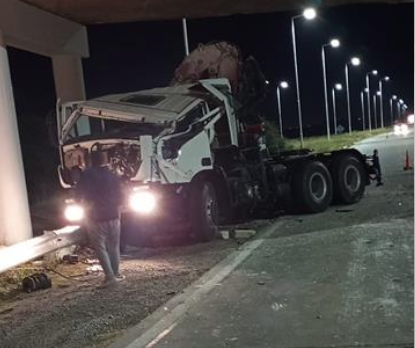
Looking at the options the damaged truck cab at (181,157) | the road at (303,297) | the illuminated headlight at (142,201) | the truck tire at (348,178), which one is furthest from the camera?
the truck tire at (348,178)

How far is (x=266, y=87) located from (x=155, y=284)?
6.66 metres

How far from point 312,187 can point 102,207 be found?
21.5 feet

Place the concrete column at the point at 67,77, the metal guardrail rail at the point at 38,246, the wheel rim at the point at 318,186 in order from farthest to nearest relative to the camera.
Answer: the concrete column at the point at 67,77 < the wheel rim at the point at 318,186 < the metal guardrail rail at the point at 38,246

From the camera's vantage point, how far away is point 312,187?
46.1 feet

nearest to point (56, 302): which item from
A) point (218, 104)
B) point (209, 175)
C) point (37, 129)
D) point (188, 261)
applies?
point (188, 261)

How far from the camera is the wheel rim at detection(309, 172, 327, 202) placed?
14047mm

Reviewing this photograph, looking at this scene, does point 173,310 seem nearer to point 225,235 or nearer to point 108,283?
point 108,283

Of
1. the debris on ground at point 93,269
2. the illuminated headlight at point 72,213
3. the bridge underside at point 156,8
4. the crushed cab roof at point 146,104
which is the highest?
the bridge underside at point 156,8

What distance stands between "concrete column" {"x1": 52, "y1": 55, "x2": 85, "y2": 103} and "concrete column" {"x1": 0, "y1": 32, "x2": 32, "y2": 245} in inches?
198

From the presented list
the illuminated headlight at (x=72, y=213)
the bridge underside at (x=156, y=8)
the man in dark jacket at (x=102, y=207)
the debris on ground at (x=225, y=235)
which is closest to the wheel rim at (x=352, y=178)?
the bridge underside at (x=156, y=8)

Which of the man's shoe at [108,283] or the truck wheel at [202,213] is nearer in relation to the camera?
the man's shoe at [108,283]

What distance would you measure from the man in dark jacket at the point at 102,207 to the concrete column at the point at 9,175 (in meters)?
2.77

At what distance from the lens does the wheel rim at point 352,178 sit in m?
14.8

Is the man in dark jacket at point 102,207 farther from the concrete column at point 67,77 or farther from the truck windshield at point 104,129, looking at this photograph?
the concrete column at point 67,77
